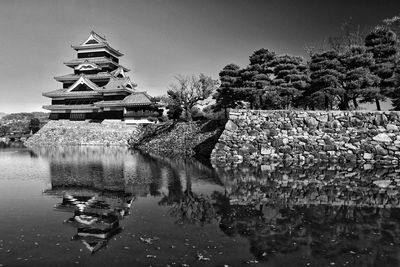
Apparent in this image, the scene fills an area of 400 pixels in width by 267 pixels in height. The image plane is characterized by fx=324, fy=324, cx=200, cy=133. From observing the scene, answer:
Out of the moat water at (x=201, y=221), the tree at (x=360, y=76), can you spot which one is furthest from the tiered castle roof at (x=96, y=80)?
the moat water at (x=201, y=221)

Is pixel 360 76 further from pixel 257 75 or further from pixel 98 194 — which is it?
pixel 98 194

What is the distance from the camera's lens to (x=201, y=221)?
7668 millimetres

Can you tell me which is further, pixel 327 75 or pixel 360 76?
pixel 327 75

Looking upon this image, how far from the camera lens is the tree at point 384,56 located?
2395cm

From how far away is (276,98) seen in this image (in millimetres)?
→ 28219

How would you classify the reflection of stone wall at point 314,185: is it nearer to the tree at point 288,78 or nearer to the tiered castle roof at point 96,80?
the tree at point 288,78

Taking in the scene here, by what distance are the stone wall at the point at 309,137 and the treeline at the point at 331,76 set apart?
325 centimetres

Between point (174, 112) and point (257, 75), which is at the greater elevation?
point (257, 75)

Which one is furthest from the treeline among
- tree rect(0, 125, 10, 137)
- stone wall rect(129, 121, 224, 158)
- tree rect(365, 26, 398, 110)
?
tree rect(0, 125, 10, 137)

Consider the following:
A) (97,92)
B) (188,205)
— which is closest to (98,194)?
(188,205)

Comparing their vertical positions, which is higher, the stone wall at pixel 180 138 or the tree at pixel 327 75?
the tree at pixel 327 75

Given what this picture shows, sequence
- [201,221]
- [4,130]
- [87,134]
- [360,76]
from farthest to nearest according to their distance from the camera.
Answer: [4,130], [87,134], [360,76], [201,221]

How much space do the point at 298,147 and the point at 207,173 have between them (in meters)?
7.78

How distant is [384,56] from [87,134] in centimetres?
3364
